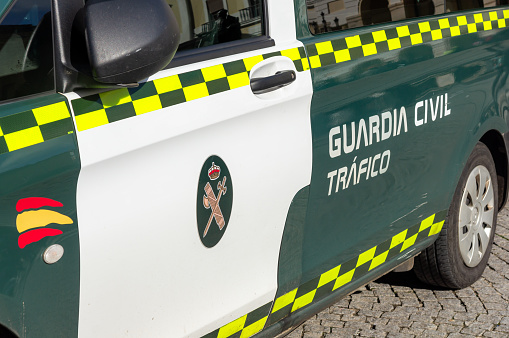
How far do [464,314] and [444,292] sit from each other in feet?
0.95

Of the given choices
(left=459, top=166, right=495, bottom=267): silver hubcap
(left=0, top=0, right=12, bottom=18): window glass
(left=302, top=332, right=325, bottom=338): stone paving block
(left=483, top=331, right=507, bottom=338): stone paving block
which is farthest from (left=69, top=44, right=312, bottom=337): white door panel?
(left=459, top=166, right=495, bottom=267): silver hubcap

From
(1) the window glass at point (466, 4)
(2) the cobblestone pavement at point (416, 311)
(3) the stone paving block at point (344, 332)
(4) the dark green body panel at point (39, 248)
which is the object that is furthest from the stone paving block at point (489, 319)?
(4) the dark green body panel at point (39, 248)

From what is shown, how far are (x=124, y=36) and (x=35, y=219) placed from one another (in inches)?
18.3

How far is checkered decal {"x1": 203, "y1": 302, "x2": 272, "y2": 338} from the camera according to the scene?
2270 millimetres

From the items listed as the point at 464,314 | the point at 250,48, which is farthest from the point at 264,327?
the point at 464,314

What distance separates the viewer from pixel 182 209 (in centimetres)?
202

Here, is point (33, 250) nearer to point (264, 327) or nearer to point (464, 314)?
point (264, 327)

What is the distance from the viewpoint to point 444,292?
381 centimetres

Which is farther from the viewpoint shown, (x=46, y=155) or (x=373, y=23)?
(x=373, y=23)

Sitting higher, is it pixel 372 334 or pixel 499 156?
pixel 499 156

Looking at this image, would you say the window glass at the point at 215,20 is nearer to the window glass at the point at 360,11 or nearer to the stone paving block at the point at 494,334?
the window glass at the point at 360,11

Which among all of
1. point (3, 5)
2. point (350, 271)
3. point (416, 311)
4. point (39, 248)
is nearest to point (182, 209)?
point (39, 248)

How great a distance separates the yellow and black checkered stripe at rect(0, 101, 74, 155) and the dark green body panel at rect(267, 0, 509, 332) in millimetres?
930

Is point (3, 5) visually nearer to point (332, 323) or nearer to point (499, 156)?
point (332, 323)
